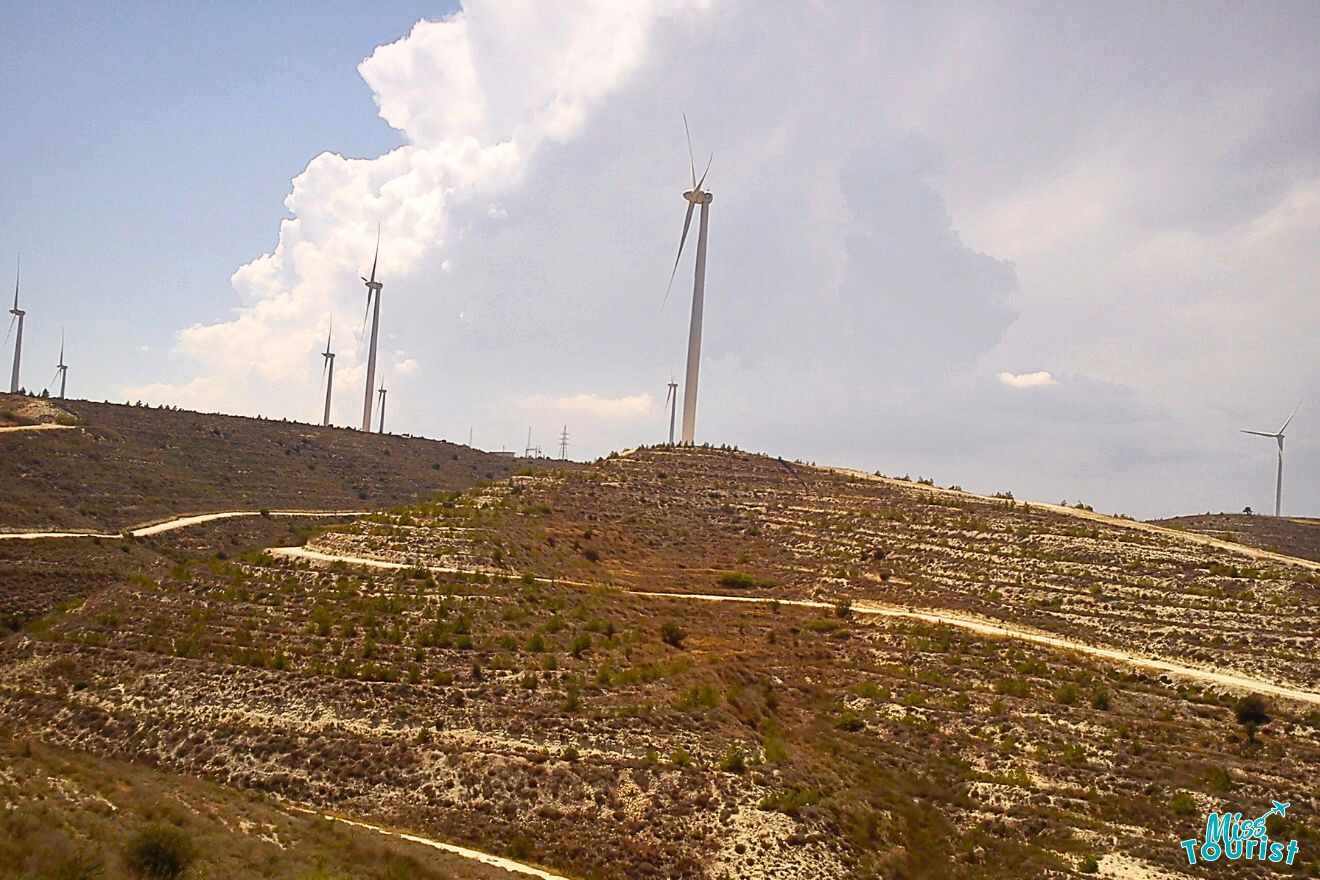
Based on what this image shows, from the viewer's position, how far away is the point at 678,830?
26.9m

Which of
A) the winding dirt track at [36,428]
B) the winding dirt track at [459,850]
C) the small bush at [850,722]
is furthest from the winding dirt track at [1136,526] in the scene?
the winding dirt track at [36,428]

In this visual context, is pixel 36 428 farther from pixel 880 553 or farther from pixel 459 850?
pixel 459 850

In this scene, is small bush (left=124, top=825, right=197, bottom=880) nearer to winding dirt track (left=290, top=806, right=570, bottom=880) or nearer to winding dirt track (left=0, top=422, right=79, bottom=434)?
winding dirt track (left=290, top=806, right=570, bottom=880)

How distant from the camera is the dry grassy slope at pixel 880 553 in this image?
1601 inches

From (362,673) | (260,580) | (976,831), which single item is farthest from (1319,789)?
(260,580)

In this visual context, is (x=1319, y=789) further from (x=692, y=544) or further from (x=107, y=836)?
(x=692, y=544)

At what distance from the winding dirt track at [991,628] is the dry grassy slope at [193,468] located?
33319 mm

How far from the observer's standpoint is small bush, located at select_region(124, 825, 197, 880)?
18328mm

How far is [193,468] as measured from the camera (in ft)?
306

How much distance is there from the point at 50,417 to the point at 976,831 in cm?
9599

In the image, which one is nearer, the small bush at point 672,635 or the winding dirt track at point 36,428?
the small bush at point 672,635

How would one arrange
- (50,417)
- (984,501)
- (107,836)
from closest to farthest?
(107,836)
(984,501)
(50,417)

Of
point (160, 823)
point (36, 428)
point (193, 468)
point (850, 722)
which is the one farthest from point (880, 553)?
point (36, 428)

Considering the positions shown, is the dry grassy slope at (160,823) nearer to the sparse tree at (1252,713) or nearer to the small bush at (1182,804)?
the small bush at (1182,804)
